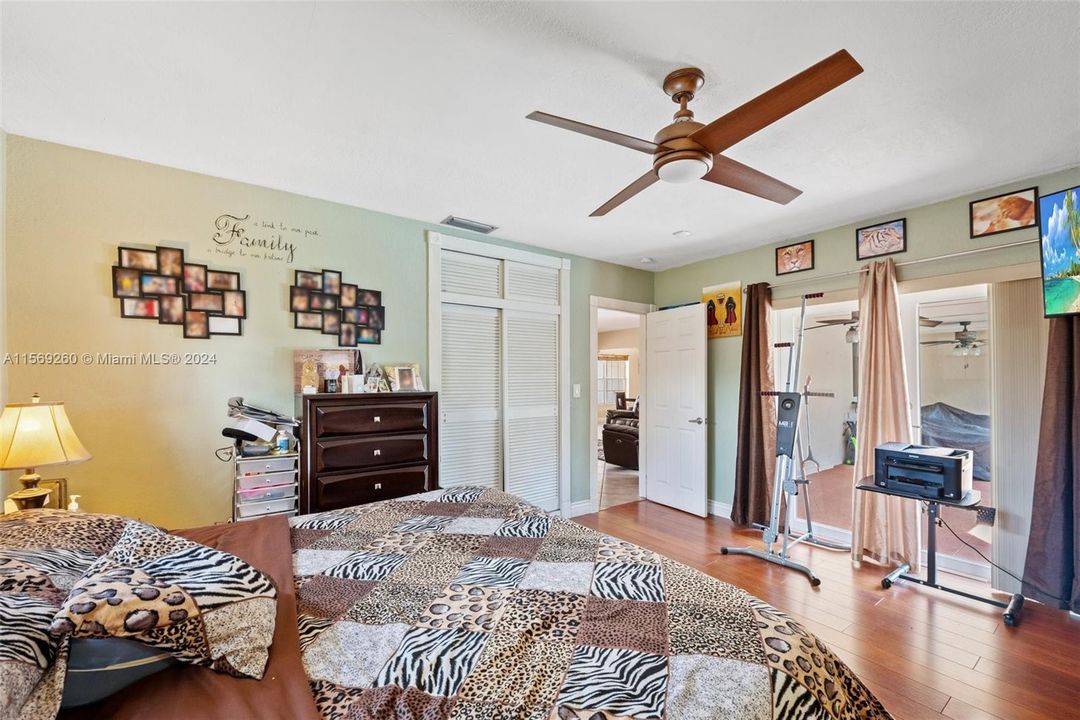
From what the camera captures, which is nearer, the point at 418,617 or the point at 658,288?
the point at 418,617

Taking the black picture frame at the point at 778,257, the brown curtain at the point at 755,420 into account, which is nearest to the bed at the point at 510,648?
the brown curtain at the point at 755,420

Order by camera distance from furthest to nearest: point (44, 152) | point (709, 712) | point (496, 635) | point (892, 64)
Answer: point (44, 152)
point (892, 64)
point (496, 635)
point (709, 712)

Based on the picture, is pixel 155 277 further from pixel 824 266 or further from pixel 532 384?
pixel 824 266

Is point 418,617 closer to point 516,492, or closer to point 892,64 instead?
point 892,64

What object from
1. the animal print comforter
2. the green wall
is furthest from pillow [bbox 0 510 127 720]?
the green wall

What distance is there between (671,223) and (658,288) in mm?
1634

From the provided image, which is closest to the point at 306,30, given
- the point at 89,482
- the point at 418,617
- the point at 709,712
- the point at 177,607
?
the point at 177,607

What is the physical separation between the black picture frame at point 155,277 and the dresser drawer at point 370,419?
1.03 m

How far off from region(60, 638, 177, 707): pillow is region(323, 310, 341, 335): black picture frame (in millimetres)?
2391

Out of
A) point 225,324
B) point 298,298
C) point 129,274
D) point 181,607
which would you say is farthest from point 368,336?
point 181,607

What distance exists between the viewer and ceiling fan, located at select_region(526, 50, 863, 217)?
55.6 inches

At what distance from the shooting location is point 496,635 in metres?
1.10

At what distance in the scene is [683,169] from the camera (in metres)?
1.85

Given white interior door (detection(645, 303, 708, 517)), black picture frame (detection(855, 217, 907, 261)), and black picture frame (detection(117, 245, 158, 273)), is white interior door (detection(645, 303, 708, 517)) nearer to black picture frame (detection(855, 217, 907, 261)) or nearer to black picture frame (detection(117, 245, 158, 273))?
black picture frame (detection(855, 217, 907, 261))
